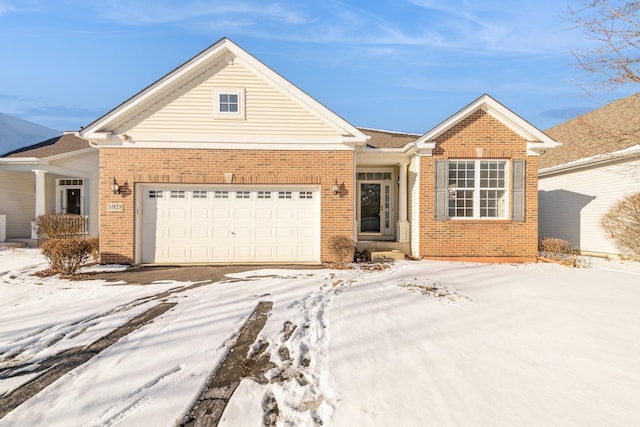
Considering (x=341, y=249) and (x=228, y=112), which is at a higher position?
(x=228, y=112)

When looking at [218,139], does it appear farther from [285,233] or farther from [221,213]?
[285,233]

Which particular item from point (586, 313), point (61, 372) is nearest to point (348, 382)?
point (61, 372)

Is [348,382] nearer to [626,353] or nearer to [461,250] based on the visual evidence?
[626,353]

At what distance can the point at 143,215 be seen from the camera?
950cm

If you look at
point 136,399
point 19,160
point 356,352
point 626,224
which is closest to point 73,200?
point 19,160

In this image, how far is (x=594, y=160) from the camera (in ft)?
37.6

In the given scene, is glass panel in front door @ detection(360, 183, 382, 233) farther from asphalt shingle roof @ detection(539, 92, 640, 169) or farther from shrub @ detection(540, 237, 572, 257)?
asphalt shingle roof @ detection(539, 92, 640, 169)

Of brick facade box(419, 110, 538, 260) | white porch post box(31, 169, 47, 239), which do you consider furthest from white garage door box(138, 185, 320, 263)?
white porch post box(31, 169, 47, 239)

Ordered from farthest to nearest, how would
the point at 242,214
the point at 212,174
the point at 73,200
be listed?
the point at 73,200
the point at 242,214
the point at 212,174

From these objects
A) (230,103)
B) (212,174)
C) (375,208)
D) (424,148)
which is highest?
(230,103)

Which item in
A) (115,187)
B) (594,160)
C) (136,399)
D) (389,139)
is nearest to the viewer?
(136,399)

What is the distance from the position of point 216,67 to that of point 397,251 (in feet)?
27.0

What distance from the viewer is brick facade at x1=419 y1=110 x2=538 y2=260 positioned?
10.1m

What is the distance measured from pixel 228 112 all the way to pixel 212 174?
1.96 m
